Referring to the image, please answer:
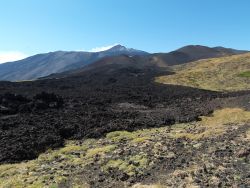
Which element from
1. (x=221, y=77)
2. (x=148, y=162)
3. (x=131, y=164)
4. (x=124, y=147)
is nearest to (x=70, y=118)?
(x=124, y=147)

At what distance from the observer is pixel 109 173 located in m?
23.7

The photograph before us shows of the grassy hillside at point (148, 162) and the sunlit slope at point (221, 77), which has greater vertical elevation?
the sunlit slope at point (221, 77)

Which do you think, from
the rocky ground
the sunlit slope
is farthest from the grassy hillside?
the sunlit slope

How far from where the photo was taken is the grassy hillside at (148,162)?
21.6 meters

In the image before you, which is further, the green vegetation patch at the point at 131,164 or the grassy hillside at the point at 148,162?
the green vegetation patch at the point at 131,164

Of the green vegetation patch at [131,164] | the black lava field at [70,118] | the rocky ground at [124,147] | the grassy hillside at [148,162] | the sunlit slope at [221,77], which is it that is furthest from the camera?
the sunlit slope at [221,77]

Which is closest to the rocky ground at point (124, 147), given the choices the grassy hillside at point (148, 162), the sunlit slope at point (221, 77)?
the grassy hillside at point (148, 162)

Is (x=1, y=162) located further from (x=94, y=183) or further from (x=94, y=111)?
(x=94, y=111)

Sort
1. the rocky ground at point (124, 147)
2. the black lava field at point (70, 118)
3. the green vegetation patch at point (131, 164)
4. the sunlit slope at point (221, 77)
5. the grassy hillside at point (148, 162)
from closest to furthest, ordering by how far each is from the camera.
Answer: the grassy hillside at point (148, 162), the rocky ground at point (124, 147), the green vegetation patch at point (131, 164), the black lava field at point (70, 118), the sunlit slope at point (221, 77)

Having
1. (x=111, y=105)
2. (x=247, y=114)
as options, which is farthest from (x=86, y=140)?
(x=111, y=105)

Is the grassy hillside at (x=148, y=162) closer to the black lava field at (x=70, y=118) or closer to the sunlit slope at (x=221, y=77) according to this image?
the black lava field at (x=70, y=118)

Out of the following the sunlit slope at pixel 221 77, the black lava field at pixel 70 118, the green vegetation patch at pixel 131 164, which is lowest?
the green vegetation patch at pixel 131 164

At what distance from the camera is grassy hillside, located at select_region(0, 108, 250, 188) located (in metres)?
21.6

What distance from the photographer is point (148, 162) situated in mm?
24578
